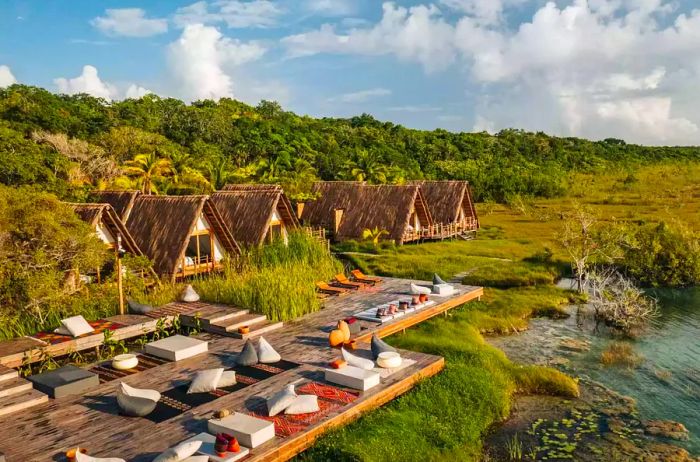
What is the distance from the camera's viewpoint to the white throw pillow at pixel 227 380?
415 inches

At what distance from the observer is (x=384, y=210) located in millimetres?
30922

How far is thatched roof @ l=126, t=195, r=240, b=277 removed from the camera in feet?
64.8

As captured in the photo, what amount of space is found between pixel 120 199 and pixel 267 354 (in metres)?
12.9

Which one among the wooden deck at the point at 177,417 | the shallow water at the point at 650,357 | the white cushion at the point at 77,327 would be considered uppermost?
the white cushion at the point at 77,327

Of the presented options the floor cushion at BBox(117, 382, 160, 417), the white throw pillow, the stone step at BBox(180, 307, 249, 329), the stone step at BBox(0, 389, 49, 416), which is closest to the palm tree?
the stone step at BBox(180, 307, 249, 329)

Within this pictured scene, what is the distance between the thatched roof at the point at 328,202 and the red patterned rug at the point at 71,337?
1861 centimetres

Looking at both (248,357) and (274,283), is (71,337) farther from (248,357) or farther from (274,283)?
(274,283)

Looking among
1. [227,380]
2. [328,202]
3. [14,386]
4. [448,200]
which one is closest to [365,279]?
[227,380]

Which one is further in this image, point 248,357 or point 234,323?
point 234,323

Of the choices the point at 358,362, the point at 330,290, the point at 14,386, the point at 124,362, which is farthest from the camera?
the point at 330,290

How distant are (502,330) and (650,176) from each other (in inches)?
1779

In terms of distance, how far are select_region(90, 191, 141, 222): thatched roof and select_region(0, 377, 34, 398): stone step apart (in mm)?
11224

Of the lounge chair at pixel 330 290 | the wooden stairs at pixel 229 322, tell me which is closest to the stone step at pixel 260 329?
the wooden stairs at pixel 229 322

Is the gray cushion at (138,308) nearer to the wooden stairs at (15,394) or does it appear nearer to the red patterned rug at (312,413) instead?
the wooden stairs at (15,394)
